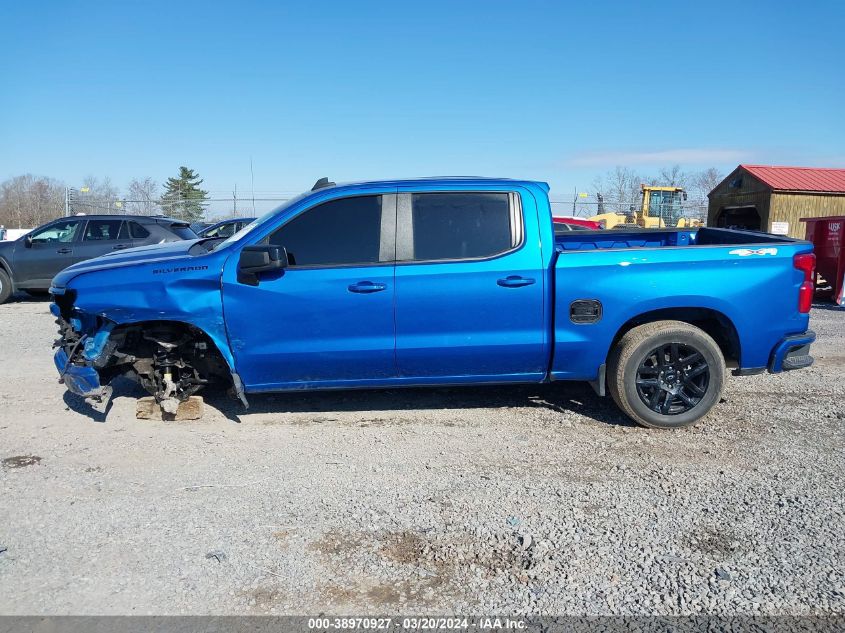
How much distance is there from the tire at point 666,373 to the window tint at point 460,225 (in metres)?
1.22

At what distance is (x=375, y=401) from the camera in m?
5.65

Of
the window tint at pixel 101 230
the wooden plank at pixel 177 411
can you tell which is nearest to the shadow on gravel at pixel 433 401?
the wooden plank at pixel 177 411

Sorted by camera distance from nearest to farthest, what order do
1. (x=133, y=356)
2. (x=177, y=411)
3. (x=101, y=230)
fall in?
(x=133, y=356)
(x=177, y=411)
(x=101, y=230)

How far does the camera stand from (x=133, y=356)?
16.5 ft

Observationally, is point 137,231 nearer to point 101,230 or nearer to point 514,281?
point 101,230

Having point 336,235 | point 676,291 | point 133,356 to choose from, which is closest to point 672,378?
point 676,291

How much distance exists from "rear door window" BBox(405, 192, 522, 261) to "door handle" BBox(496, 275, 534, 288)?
8.4 inches

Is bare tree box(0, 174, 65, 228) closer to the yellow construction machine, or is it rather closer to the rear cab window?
the yellow construction machine

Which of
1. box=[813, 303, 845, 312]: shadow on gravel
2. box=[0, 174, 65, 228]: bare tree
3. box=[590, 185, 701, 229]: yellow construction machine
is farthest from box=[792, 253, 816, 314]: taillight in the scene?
box=[0, 174, 65, 228]: bare tree

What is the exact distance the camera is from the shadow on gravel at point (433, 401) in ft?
17.8

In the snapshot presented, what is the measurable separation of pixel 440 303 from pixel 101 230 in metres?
9.99

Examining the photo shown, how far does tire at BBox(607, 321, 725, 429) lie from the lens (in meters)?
4.85

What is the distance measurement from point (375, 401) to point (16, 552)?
292cm

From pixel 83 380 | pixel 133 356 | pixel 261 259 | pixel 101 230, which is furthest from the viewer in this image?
pixel 101 230
